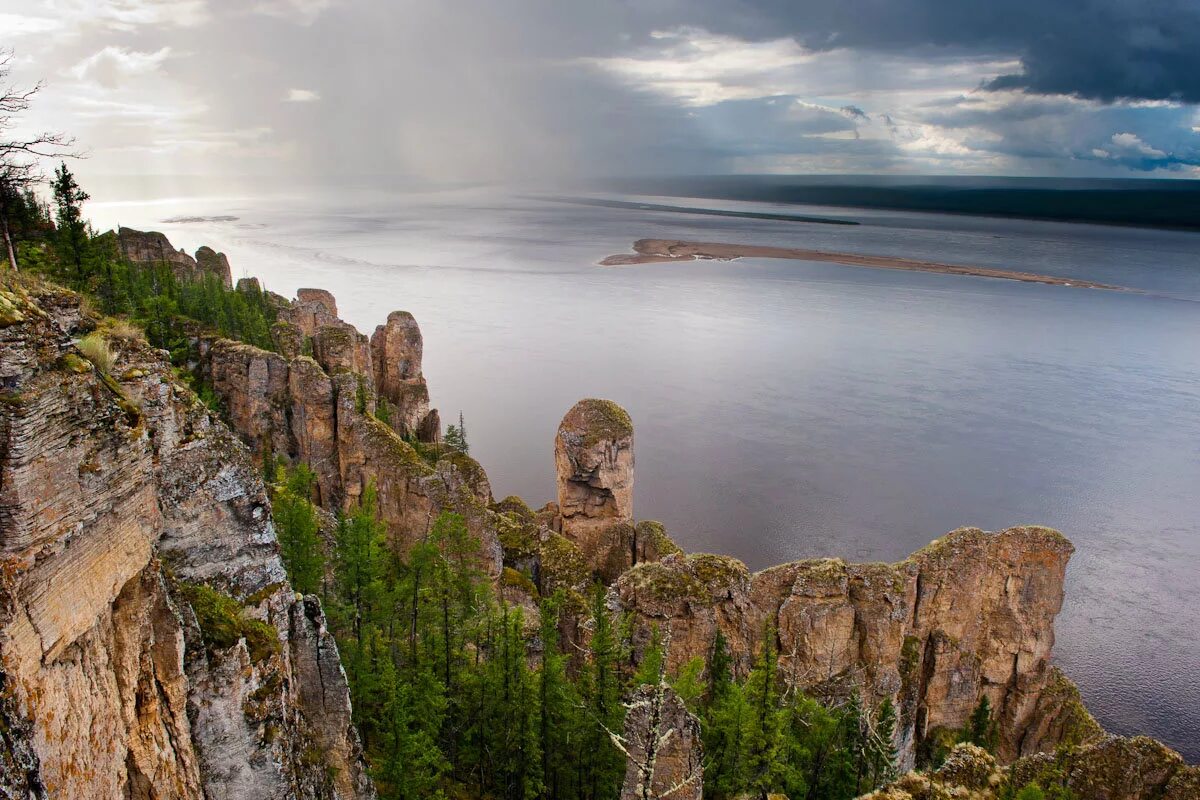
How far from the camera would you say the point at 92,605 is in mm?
8953

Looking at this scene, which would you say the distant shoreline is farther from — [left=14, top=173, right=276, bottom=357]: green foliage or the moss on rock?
the moss on rock

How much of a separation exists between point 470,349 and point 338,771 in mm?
85358

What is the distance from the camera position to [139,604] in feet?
32.1

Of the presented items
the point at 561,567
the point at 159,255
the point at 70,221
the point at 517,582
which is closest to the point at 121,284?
the point at 70,221

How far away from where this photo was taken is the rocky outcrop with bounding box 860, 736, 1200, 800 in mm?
17156

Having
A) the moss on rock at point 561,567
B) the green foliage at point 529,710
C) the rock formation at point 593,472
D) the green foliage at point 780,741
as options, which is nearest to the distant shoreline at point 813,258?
the rock formation at point 593,472

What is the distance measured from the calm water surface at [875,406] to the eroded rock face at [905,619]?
11861mm

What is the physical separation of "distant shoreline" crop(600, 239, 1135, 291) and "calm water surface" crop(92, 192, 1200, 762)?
8.37 meters

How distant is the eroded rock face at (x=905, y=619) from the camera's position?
82.6ft

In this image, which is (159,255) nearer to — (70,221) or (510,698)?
(70,221)

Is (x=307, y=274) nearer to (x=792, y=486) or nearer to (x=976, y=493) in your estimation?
(x=792, y=486)

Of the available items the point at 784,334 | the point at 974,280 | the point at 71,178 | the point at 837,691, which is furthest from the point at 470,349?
the point at 974,280

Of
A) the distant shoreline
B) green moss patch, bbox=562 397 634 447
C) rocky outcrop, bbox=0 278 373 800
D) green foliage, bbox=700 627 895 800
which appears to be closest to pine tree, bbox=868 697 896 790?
green foliage, bbox=700 627 895 800

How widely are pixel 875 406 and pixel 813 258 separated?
338ft
